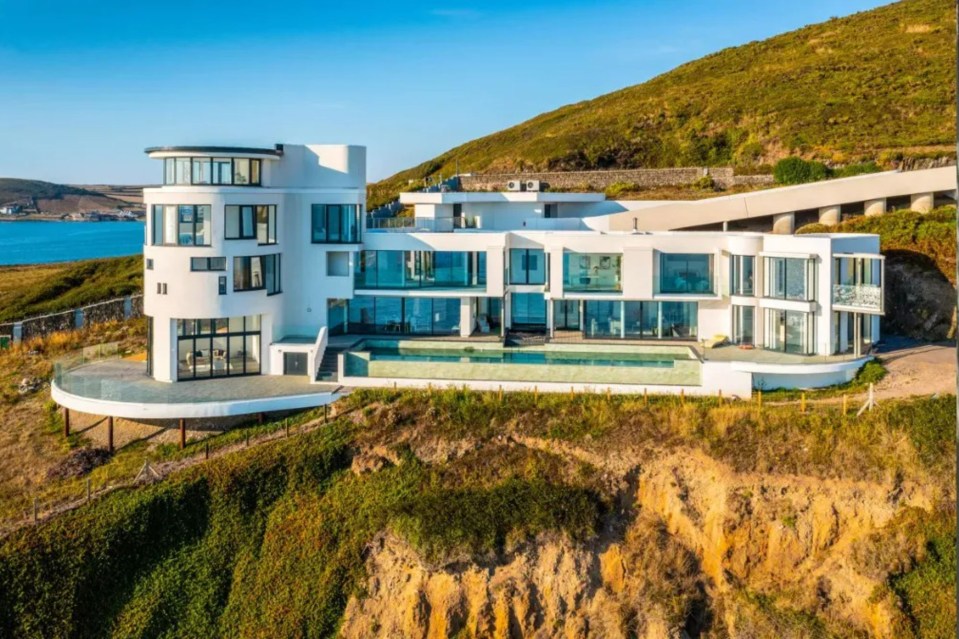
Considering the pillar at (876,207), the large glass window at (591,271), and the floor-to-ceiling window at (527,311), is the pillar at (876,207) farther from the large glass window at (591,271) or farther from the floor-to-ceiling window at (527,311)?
the floor-to-ceiling window at (527,311)

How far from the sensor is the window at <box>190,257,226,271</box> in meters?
28.6

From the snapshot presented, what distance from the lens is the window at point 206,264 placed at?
93.7 feet

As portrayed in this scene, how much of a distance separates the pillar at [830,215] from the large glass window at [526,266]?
1537 centimetres

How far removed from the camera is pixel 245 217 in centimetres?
2962

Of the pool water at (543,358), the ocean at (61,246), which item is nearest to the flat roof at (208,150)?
the pool water at (543,358)

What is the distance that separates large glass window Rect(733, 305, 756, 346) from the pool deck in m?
14.1

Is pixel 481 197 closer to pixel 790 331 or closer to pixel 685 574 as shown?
pixel 790 331

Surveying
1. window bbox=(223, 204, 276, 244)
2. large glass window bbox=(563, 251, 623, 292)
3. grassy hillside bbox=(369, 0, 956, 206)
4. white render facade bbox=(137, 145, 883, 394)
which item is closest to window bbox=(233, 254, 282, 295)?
white render facade bbox=(137, 145, 883, 394)

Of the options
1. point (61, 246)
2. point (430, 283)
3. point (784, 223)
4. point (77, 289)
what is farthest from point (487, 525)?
point (61, 246)

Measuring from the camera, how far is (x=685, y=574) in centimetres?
2191

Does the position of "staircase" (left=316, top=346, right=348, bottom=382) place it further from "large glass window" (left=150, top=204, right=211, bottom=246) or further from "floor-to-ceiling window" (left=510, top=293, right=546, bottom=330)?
"floor-to-ceiling window" (left=510, top=293, right=546, bottom=330)

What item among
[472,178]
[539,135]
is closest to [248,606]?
[472,178]

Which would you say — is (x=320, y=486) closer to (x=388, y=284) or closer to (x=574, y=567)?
(x=574, y=567)

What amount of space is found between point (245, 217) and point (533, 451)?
1295 centimetres
